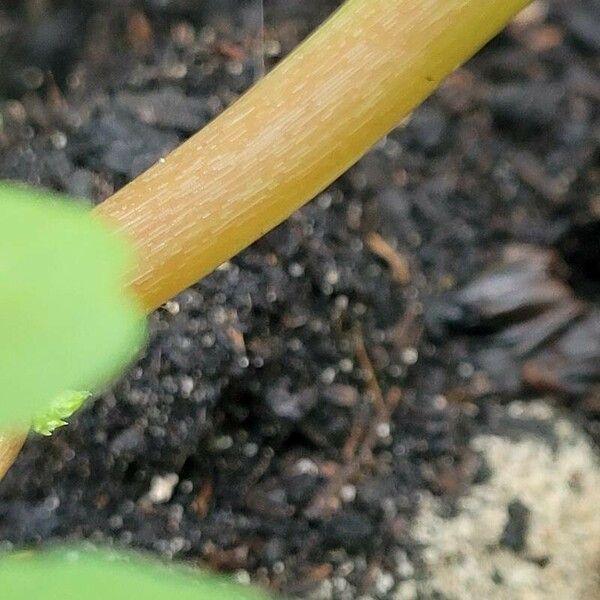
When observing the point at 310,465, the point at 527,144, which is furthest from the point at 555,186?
the point at 310,465

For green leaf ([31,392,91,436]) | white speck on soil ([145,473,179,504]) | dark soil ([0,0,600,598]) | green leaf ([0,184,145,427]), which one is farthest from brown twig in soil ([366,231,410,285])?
green leaf ([0,184,145,427])

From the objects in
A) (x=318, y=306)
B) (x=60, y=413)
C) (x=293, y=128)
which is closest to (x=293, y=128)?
(x=293, y=128)

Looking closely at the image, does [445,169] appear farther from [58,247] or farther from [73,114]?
[58,247]

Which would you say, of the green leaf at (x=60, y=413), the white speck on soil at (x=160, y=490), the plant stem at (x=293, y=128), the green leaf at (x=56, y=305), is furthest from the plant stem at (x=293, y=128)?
the white speck on soil at (x=160, y=490)

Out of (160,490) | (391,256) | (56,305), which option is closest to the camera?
(56,305)

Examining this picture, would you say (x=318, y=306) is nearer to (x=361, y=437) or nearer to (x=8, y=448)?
(x=361, y=437)

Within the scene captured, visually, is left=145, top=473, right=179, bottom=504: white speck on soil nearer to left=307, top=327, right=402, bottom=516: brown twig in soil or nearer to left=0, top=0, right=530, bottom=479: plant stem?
left=307, top=327, right=402, bottom=516: brown twig in soil
